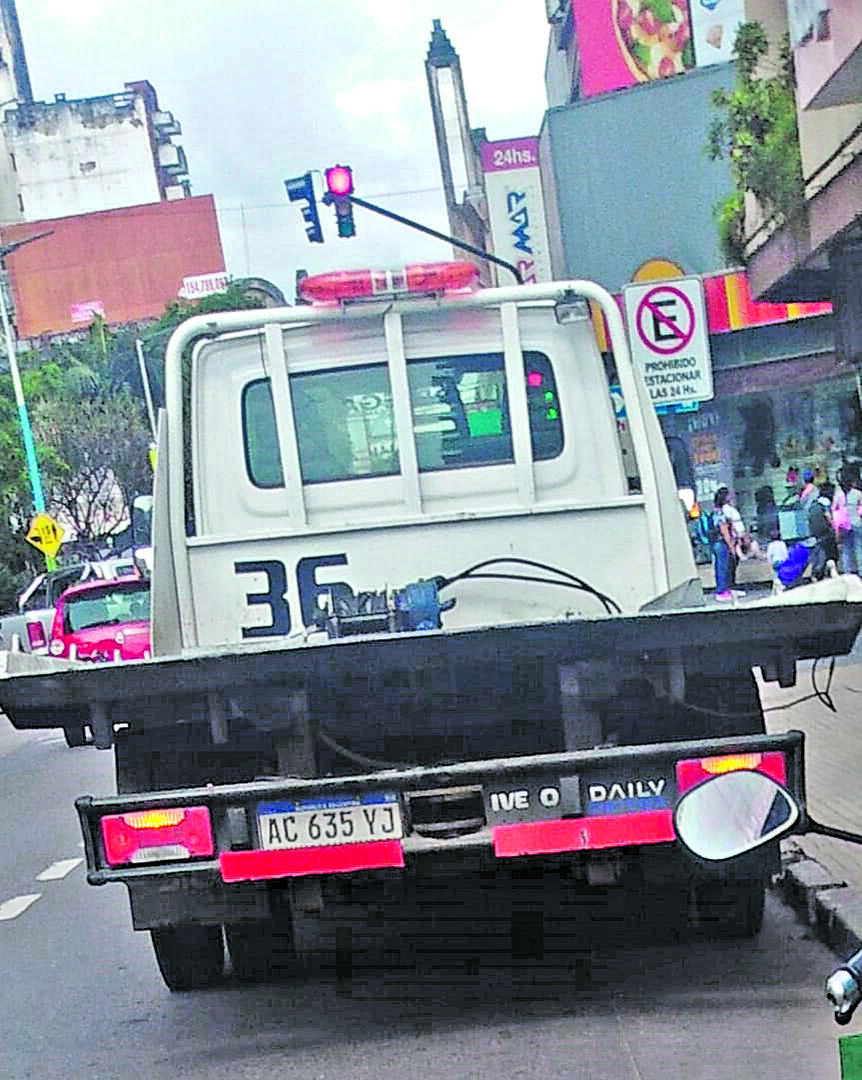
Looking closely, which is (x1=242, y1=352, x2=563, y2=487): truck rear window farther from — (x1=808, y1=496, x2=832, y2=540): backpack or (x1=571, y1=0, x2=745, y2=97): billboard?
(x1=571, y1=0, x2=745, y2=97): billboard

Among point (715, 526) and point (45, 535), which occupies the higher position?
point (45, 535)

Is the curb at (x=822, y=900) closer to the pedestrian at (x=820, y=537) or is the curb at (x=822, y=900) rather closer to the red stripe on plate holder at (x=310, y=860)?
the red stripe on plate holder at (x=310, y=860)

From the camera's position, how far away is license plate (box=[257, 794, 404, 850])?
5.70 m

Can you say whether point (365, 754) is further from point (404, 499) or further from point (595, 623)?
point (404, 499)

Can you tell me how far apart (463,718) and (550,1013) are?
3.54 feet

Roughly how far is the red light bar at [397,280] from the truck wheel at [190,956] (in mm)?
2587

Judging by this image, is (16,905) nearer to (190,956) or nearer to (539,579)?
(190,956)

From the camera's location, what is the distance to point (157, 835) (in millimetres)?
5875

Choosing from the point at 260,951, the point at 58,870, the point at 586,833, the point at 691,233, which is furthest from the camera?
the point at 691,233

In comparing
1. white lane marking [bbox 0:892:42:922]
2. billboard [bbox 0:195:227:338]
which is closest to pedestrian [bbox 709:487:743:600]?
white lane marking [bbox 0:892:42:922]

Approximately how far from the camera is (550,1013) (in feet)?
20.2

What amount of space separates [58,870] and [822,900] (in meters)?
4.93

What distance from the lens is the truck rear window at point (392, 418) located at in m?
7.82

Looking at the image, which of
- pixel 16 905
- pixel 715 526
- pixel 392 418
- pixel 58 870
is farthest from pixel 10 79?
pixel 392 418
